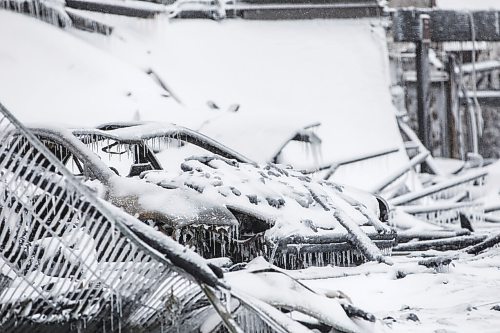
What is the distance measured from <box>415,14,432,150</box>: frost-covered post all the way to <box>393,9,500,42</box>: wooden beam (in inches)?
4.6

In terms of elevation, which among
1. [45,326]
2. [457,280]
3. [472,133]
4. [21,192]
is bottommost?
[472,133]

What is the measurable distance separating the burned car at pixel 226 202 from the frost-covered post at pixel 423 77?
7.67 meters

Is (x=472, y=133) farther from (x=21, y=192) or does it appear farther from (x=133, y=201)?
(x=21, y=192)

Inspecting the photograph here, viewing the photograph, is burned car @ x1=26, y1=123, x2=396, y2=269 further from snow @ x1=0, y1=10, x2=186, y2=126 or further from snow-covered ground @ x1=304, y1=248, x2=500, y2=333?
snow @ x1=0, y1=10, x2=186, y2=126

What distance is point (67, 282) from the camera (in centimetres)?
307

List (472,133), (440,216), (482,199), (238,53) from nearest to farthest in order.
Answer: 1. (440,216)
2. (482,199)
3. (238,53)
4. (472,133)

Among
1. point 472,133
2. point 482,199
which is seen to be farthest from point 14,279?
point 472,133

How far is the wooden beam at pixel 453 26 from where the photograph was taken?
42.8ft

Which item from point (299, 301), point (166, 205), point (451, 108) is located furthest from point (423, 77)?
point (299, 301)

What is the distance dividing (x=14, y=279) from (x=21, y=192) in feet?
1.27

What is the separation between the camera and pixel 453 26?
43.9 ft

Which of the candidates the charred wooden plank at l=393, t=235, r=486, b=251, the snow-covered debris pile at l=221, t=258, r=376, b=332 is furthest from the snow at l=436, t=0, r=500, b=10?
the snow-covered debris pile at l=221, t=258, r=376, b=332

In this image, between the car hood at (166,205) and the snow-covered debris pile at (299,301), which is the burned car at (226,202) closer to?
the car hood at (166,205)

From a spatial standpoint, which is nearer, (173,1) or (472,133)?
(173,1)
